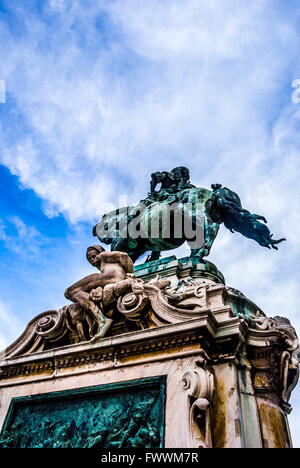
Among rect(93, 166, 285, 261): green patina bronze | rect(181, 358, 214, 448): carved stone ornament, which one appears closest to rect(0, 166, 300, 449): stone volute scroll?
rect(181, 358, 214, 448): carved stone ornament

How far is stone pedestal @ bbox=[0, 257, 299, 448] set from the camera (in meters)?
4.30

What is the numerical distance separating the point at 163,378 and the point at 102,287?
6.14 ft

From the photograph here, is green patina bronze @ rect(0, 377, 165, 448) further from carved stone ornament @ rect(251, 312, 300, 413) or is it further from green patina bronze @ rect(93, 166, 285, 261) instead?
green patina bronze @ rect(93, 166, 285, 261)

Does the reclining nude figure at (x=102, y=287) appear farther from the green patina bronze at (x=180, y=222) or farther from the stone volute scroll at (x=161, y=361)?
the green patina bronze at (x=180, y=222)

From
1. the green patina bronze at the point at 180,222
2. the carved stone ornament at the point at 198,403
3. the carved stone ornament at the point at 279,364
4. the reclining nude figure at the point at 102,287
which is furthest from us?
the green patina bronze at the point at 180,222

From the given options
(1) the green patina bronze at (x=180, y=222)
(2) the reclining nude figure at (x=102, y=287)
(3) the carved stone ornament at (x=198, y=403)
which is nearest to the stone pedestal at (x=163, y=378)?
(3) the carved stone ornament at (x=198, y=403)

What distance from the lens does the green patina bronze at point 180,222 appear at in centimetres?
798

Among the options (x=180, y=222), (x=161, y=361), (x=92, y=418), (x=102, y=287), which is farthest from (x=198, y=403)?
(x=180, y=222)

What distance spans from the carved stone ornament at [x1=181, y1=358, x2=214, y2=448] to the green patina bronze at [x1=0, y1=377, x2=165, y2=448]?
356 mm

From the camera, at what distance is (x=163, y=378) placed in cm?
466

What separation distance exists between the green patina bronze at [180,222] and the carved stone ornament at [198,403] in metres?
3.10

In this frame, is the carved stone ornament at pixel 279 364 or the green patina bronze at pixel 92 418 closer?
the green patina bronze at pixel 92 418

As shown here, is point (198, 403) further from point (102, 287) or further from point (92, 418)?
point (102, 287)

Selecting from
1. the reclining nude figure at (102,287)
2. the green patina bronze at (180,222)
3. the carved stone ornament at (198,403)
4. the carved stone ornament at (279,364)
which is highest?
the green patina bronze at (180,222)
